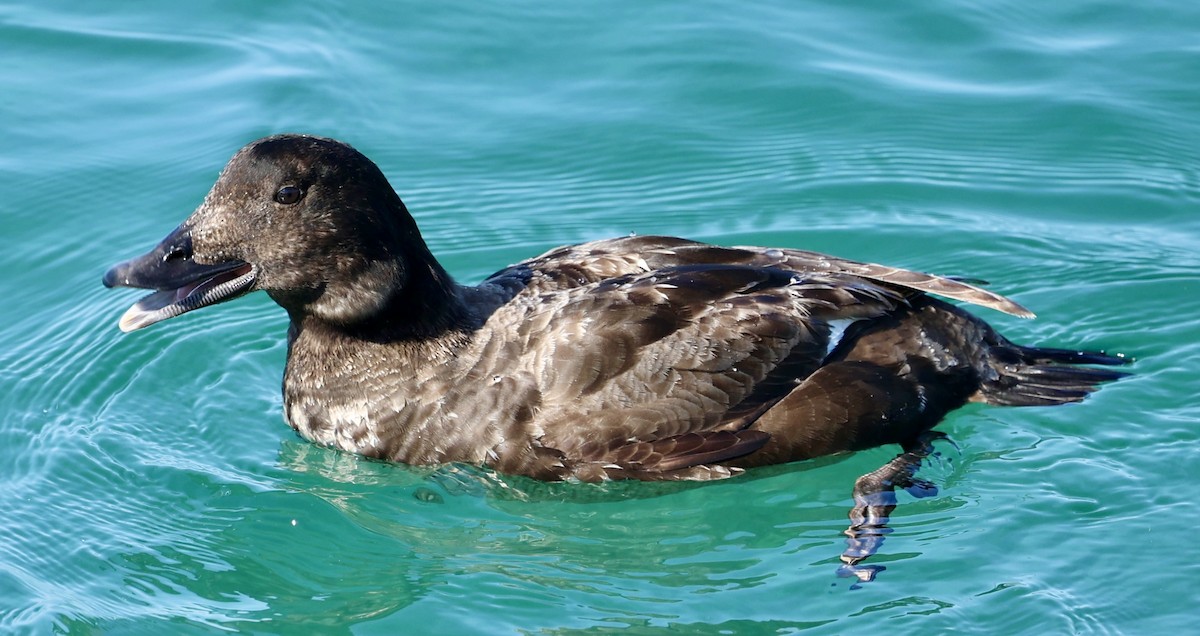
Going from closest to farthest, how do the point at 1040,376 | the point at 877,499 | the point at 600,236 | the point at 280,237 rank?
the point at 877,499 → the point at 280,237 → the point at 1040,376 → the point at 600,236

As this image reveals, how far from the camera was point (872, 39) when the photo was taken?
11414mm

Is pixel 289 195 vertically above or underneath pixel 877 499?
above

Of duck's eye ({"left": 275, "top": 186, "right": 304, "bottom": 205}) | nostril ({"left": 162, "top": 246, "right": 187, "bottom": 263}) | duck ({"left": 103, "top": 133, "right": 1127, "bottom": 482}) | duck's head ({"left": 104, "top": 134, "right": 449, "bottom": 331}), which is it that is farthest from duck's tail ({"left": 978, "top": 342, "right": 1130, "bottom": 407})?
nostril ({"left": 162, "top": 246, "right": 187, "bottom": 263})

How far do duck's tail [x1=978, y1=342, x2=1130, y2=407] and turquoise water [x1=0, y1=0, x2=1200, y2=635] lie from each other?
0.10 m

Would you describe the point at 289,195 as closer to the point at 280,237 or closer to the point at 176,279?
the point at 280,237

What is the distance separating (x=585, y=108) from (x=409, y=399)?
12.8 feet

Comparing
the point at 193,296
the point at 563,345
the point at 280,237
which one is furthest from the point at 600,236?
the point at 193,296

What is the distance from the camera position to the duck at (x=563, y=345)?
710 centimetres

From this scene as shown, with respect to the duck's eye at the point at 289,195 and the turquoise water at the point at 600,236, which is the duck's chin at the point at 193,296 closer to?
the duck's eye at the point at 289,195

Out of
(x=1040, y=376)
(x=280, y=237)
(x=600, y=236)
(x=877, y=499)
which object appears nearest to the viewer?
(x=877, y=499)

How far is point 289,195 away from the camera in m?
7.09

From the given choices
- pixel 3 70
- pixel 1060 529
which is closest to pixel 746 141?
pixel 1060 529

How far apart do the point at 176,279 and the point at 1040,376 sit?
4227mm

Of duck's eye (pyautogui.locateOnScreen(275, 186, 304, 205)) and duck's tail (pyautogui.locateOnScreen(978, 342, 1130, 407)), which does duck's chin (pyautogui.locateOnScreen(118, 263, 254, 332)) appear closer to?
duck's eye (pyautogui.locateOnScreen(275, 186, 304, 205))
